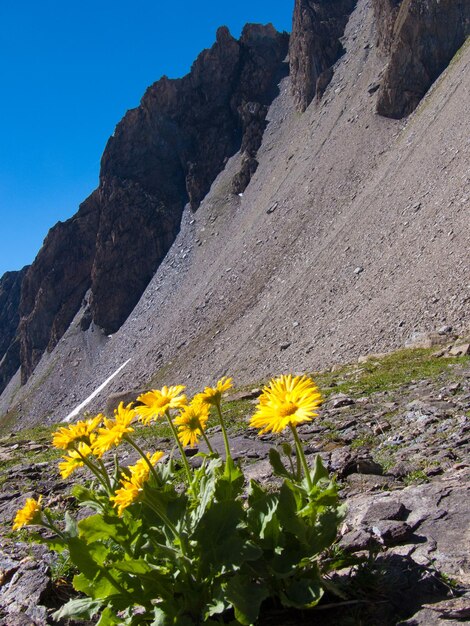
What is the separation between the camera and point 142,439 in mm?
14406

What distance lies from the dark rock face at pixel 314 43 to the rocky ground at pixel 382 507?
85.3 meters

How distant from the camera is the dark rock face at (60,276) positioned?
120 m

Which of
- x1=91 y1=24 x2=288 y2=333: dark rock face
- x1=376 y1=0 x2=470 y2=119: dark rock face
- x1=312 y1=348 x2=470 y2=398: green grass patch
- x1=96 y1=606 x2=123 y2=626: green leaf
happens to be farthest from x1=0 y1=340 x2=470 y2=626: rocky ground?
x1=91 y1=24 x2=288 y2=333: dark rock face

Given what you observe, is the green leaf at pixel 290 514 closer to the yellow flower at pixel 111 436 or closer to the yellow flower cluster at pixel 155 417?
the yellow flower cluster at pixel 155 417

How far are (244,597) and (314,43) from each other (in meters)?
101

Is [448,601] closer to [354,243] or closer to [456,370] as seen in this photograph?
[456,370]

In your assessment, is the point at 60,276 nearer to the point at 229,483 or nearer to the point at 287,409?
the point at 229,483

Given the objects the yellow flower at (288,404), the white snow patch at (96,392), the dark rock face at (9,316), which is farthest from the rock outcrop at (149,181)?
the yellow flower at (288,404)

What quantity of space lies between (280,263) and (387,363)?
4048 cm

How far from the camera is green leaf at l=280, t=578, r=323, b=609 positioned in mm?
3309

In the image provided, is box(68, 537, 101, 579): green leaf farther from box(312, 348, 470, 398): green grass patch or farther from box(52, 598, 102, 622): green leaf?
box(312, 348, 470, 398): green grass patch

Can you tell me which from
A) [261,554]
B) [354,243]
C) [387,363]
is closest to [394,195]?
[354,243]

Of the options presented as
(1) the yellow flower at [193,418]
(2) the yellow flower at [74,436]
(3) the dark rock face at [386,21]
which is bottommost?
(1) the yellow flower at [193,418]

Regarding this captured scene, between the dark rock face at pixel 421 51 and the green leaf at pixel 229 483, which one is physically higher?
the dark rock face at pixel 421 51
